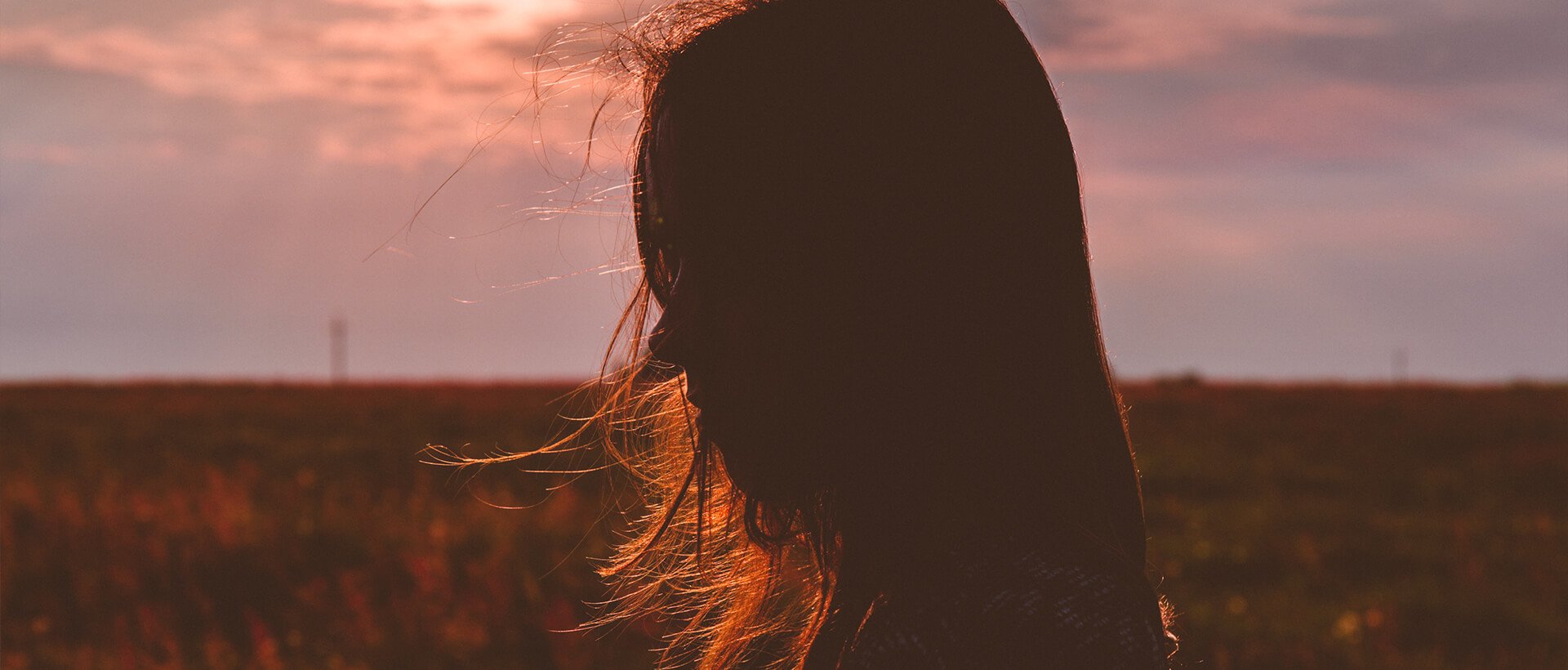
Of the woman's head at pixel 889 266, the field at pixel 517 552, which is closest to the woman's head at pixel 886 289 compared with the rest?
the woman's head at pixel 889 266

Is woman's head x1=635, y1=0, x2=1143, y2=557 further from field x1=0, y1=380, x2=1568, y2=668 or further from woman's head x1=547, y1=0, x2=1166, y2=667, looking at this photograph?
field x1=0, y1=380, x2=1568, y2=668

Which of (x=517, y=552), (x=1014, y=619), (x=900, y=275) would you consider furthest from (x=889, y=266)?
(x=517, y=552)

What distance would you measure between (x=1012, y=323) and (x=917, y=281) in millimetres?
120

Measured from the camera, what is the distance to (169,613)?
7605mm

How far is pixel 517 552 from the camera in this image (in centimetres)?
830

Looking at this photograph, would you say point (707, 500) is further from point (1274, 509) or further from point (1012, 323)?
point (1274, 509)

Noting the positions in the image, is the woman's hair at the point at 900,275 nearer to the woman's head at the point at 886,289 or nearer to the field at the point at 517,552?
the woman's head at the point at 886,289

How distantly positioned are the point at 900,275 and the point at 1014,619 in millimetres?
399

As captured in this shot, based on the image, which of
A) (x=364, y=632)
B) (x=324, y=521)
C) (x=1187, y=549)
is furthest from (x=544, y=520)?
(x=1187, y=549)

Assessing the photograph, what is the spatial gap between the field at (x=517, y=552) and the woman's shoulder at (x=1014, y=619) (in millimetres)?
681

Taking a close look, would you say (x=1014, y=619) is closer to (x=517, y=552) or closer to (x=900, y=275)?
(x=900, y=275)

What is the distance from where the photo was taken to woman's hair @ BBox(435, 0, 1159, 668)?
120cm

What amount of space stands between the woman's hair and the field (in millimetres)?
679

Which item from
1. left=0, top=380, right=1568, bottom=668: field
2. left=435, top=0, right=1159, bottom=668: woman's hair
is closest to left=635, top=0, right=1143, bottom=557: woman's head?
left=435, top=0, right=1159, bottom=668: woman's hair
